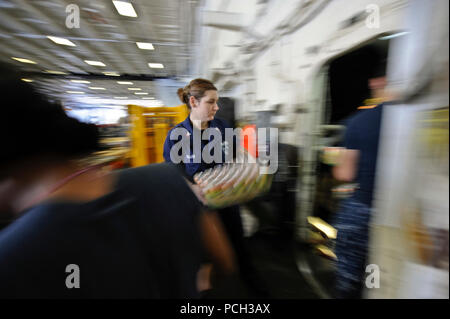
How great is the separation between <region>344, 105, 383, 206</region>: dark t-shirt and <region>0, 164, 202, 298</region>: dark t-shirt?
1092mm

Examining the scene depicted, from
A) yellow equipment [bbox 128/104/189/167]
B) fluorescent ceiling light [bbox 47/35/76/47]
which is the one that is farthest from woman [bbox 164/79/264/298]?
fluorescent ceiling light [bbox 47/35/76/47]

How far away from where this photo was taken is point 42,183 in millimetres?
547

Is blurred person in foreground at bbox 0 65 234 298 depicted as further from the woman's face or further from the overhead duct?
the overhead duct

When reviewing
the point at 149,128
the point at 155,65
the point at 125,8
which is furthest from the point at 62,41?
the point at 149,128

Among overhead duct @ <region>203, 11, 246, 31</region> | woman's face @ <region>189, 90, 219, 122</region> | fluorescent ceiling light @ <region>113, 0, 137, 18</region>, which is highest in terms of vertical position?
fluorescent ceiling light @ <region>113, 0, 137, 18</region>

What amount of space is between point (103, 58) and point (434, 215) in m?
9.40

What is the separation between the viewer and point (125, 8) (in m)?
3.79

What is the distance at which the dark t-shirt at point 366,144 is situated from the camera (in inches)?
45.1

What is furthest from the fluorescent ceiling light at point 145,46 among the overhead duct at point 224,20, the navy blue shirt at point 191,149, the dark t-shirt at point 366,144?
the dark t-shirt at point 366,144

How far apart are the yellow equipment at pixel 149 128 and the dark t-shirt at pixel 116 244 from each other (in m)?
3.00

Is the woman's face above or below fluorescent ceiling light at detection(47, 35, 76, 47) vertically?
below

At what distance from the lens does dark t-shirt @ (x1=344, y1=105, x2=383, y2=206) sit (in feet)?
3.76

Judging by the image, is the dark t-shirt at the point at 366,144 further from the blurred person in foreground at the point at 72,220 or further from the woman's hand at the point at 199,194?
the blurred person in foreground at the point at 72,220

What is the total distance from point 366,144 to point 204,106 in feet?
3.83
